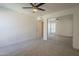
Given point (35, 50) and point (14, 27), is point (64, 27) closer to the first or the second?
point (35, 50)

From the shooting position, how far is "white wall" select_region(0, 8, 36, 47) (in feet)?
12.0

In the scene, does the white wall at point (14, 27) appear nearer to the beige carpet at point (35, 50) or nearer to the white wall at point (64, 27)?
the beige carpet at point (35, 50)

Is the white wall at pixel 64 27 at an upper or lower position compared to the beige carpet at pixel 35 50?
upper

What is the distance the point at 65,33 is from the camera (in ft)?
33.5

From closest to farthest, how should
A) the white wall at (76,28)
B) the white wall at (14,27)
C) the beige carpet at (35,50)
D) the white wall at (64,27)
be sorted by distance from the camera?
the beige carpet at (35,50) → the white wall at (14,27) → the white wall at (76,28) → the white wall at (64,27)

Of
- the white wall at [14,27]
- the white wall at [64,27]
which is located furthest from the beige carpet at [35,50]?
the white wall at [64,27]

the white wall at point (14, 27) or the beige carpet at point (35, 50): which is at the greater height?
the white wall at point (14, 27)

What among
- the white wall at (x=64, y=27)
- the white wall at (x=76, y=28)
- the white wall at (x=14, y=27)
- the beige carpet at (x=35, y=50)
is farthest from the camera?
the white wall at (x=64, y=27)

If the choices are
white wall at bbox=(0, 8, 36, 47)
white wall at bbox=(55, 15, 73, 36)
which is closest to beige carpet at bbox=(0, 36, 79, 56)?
white wall at bbox=(0, 8, 36, 47)

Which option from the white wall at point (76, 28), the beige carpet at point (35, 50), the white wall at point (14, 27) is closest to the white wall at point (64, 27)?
the white wall at point (76, 28)

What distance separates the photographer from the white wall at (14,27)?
3670 millimetres

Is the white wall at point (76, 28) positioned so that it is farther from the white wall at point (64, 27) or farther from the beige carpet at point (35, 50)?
the white wall at point (64, 27)

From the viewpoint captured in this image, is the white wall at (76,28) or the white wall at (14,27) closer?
the white wall at (14,27)

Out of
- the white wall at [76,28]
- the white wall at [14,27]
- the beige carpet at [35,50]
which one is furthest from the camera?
the white wall at [76,28]
